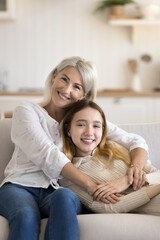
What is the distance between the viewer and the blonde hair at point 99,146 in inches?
71.5

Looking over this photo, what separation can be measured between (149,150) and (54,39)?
282 centimetres

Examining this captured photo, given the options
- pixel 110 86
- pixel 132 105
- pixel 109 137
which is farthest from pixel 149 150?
pixel 110 86

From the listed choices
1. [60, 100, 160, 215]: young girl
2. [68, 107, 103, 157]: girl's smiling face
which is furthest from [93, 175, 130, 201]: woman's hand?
[68, 107, 103, 157]: girl's smiling face

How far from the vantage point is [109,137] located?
1.96m

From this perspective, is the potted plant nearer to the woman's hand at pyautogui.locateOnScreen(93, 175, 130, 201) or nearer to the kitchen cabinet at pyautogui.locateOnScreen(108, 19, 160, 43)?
the kitchen cabinet at pyautogui.locateOnScreen(108, 19, 160, 43)

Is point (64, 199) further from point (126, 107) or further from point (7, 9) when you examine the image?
point (7, 9)

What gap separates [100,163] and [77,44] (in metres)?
2.99

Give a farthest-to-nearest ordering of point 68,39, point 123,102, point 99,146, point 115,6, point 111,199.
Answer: point 68,39 → point 115,6 → point 123,102 → point 99,146 → point 111,199

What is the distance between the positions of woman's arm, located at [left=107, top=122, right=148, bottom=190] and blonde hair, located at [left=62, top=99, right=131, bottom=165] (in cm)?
3

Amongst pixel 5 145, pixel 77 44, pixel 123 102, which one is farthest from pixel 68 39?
pixel 5 145

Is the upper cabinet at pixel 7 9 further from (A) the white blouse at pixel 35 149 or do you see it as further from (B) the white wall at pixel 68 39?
(A) the white blouse at pixel 35 149

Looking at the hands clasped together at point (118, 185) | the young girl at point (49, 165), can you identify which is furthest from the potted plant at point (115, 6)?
the hands clasped together at point (118, 185)

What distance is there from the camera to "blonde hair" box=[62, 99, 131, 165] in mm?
1815

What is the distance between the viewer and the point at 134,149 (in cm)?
189
